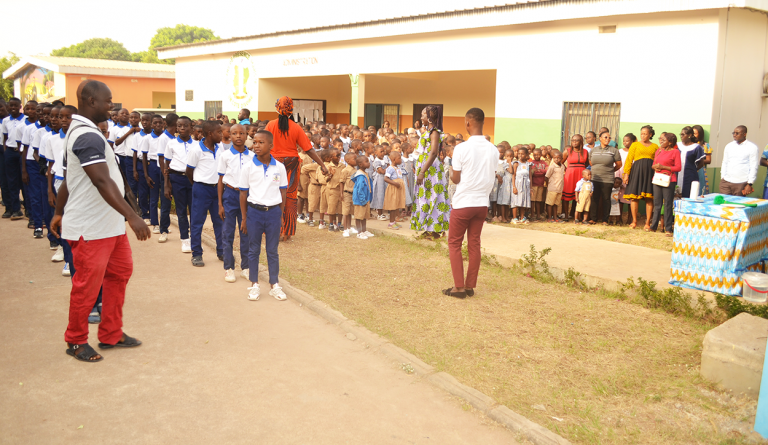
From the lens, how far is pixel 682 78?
995 centimetres

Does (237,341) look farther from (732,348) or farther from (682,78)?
(682,78)

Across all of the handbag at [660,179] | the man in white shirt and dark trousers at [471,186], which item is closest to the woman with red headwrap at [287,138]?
the man in white shirt and dark trousers at [471,186]

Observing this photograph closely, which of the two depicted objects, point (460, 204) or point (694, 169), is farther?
point (694, 169)

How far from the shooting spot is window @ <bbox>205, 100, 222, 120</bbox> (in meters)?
21.8

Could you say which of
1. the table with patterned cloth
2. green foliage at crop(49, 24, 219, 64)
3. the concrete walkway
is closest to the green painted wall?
the concrete walkway

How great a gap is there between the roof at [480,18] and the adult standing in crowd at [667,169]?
240 cm

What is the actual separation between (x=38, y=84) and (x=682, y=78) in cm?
3966

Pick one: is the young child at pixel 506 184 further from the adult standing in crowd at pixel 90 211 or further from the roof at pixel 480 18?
the adult standing in crowd at pixel 90 211

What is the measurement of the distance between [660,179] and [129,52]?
82.5m

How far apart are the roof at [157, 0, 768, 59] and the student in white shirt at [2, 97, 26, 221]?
869 centimetres

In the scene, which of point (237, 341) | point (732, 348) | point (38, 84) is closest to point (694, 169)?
point (732, 348)

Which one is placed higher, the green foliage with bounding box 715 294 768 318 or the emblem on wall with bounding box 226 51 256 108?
the emblem on wall with bounding box 226 51 256 108

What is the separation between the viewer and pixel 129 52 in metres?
77.8

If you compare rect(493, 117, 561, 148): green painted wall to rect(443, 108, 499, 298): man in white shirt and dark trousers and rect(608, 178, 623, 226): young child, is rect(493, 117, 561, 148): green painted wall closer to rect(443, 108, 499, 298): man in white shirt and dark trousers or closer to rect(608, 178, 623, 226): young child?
rect(608, 178, 623, 226): young child
